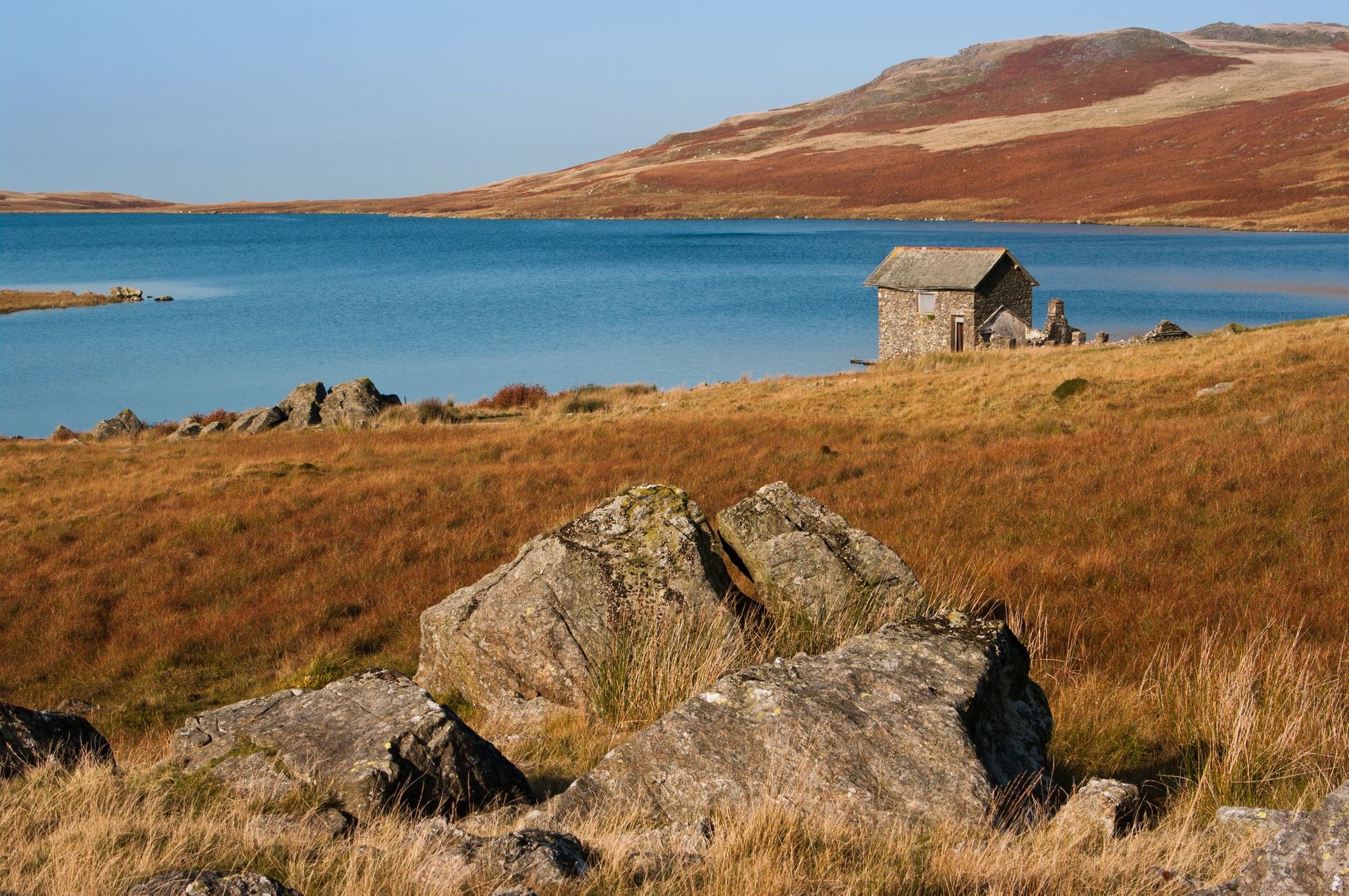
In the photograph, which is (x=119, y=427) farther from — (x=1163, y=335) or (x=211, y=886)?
(x=1163, y=335)

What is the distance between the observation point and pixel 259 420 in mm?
34375

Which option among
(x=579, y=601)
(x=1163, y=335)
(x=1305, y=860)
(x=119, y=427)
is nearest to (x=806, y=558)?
(x=579, y=601)

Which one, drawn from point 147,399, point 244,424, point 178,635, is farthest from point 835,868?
point 147,399

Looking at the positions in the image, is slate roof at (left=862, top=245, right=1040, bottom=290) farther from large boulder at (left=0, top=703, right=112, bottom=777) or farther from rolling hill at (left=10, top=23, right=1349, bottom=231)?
rolling hill at (left=10, top=23, right=1349, bottom=231)

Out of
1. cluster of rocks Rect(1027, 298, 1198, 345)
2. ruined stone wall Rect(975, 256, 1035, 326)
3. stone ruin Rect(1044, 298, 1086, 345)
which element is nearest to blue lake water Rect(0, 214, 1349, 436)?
ruined stone wall Rect(975, 256, 1035, 326)

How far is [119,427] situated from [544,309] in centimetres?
4353

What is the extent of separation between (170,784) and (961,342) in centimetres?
4240

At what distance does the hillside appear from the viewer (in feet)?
375

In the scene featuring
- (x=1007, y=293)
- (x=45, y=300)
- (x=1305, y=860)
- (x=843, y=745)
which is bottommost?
(x=843, y=745)

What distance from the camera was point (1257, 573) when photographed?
9898mm

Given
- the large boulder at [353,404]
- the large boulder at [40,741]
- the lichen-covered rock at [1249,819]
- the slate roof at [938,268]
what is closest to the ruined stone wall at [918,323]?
the slate roof at [938,268]

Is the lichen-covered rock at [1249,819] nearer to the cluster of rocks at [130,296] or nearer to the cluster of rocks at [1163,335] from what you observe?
the cluster of rocks at [1163,335]

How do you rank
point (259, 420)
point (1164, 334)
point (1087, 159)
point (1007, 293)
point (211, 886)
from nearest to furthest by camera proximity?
point (211, 886), point (259, 420), point (1164, 334), point (1007, 293), point (1087, 159)

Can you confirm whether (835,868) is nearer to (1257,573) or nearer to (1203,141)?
(1257,573)
